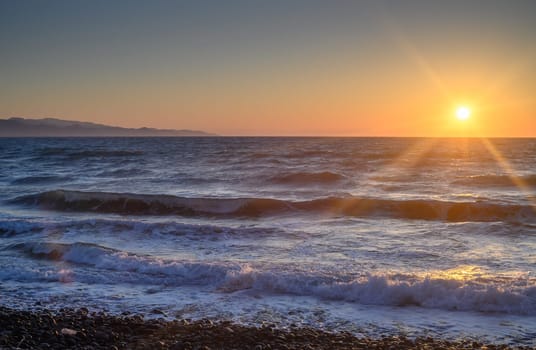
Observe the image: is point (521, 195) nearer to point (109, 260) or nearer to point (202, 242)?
point (202, 242)

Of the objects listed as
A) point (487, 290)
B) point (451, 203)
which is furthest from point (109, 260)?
point (451, 203)

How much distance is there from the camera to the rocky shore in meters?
6.23

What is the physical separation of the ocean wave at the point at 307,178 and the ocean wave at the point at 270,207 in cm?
809

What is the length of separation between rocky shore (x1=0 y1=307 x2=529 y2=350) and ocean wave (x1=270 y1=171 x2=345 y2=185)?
871 inches

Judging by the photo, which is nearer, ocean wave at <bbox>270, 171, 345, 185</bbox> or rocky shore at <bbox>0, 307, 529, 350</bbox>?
rocky shore at <bbox>0, 307, 529, 350</bbox>

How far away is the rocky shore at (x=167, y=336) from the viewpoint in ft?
20.5

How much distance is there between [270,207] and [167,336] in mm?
13593

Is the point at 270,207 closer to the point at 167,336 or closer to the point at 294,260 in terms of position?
the point at 294,260

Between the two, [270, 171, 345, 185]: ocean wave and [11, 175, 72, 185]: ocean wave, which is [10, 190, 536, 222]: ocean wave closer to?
[11, 175, 72, 185]: ocean wave

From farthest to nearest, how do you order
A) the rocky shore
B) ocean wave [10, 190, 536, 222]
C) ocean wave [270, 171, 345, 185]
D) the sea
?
ocean wave [270, 171, 345, 185]
ocean wave [10, 190, 536, 222]
the sea
the rocky shore

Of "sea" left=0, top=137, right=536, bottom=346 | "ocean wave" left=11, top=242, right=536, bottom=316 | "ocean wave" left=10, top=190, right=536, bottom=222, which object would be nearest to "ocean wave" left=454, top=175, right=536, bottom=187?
"sea" left=0, top=137, right=536, bottom=346

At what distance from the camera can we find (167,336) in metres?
6.52

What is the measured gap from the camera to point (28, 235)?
45.8 ft

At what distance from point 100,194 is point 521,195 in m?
19.9
